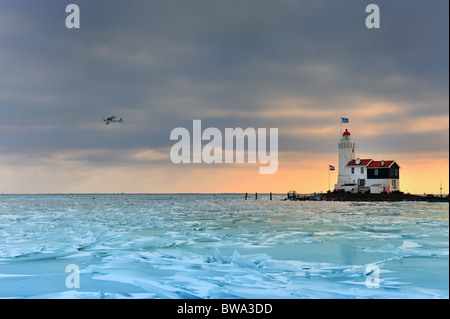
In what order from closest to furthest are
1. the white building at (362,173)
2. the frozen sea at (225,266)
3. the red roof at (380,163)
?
the frozen sea at (225,266), the red roof at (380,163), the white building at (362,173)

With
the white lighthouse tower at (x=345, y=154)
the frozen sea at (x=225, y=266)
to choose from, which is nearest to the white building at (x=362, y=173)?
the white lighthouse tower at (x=345, y=154)

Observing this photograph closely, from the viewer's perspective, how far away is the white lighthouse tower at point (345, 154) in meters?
94.7

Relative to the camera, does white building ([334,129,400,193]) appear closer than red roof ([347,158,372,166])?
Yes

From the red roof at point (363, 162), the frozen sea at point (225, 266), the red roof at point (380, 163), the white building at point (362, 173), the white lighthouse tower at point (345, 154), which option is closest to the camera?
the frozen sea at point (225, 266)

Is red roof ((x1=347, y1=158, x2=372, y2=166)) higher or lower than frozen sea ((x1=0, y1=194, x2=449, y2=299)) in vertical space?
higher

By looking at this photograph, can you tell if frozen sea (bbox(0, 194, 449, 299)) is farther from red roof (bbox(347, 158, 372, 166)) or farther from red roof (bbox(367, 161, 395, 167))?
red roof (bbox(347, 158, 372, 166))

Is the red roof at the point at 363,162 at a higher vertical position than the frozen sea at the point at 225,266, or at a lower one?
higher

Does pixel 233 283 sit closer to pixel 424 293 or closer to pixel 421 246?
pixel 424 293

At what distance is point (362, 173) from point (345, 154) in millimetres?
5757

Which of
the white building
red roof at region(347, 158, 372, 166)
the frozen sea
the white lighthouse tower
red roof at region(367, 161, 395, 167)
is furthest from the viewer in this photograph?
the white lighthouse tower

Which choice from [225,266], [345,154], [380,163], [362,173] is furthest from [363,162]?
[225,266]

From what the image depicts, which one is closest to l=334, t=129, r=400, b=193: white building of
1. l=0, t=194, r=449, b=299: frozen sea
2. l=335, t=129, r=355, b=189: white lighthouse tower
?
l=335, t=129, r=355, b=189: white lighthouse tower

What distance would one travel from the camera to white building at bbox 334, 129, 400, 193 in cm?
9125

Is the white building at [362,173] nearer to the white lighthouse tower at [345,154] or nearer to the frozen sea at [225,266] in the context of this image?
the white lighthouse tower at [345,154]
